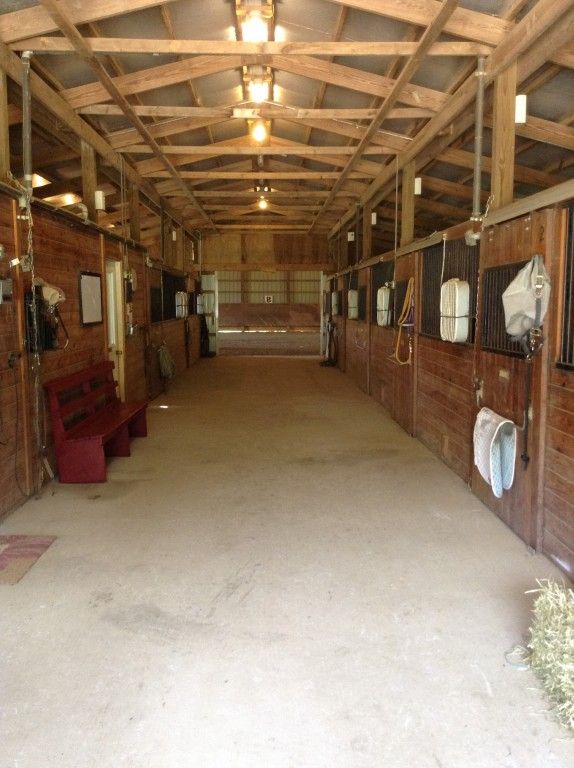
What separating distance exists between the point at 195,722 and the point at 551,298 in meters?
2.56

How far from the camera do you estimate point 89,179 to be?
626 centimetres

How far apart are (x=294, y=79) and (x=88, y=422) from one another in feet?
13.1

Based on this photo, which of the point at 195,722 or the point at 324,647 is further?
the point at 324,647

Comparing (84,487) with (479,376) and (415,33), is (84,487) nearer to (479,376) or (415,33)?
(479,376)

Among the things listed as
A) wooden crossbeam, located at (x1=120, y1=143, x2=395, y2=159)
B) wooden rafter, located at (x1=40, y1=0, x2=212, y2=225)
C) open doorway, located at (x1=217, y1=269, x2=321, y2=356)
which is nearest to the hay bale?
wooden rafter, located at (x1=40, y1=0, x2=212, y2=225)

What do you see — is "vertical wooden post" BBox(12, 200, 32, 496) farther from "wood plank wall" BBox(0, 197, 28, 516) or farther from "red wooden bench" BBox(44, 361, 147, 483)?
"red wooden bench" BBox(44, 361, 147, 483)

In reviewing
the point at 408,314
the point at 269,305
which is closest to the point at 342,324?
the point at 408,314

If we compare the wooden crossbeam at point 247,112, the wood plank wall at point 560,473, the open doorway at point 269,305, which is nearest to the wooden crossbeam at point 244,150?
the wooden crossbeam at point 247,112

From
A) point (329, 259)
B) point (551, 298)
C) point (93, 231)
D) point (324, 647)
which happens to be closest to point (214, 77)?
point (93, 231)

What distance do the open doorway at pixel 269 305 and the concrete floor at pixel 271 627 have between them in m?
16.8

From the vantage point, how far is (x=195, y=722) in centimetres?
204

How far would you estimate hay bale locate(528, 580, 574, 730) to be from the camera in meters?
2.05

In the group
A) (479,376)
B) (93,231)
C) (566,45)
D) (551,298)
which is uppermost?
(566,45)

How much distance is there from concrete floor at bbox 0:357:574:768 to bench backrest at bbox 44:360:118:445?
573 mm
